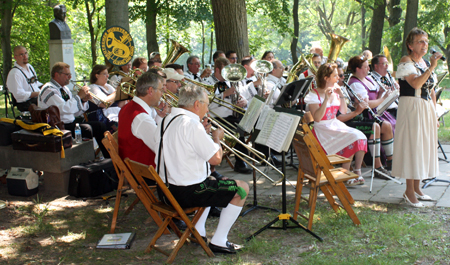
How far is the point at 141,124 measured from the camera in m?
3.94

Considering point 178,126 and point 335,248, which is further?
point 335,248

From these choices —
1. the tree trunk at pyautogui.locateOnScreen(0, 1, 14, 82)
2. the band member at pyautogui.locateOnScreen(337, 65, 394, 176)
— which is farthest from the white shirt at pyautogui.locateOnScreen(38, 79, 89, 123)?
the tree trunk at pyautogui.locateOnScreen(0, 1, 14, 82)

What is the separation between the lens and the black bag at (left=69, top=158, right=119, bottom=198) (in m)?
4.96

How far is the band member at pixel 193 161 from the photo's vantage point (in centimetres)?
323

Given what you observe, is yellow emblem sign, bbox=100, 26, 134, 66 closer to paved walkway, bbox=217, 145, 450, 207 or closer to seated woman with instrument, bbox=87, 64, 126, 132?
seated woman with instrument, bbox=87, 64, 126, 132

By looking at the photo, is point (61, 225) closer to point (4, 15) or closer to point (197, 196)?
point (197, 196)

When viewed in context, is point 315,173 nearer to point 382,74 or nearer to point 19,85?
point 382,74

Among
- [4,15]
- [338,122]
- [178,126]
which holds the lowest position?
[338,122]

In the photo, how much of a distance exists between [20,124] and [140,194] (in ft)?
8.05

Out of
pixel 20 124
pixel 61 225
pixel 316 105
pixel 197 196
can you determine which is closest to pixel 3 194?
pixel 20 124

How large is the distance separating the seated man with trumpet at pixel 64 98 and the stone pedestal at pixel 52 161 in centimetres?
54

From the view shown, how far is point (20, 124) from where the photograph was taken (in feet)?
17.5

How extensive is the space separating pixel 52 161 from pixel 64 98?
1.08 meters

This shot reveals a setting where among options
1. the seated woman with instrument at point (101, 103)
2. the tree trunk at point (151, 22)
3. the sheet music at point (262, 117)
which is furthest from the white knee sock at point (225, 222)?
the tree trunk at point (151, 22)
